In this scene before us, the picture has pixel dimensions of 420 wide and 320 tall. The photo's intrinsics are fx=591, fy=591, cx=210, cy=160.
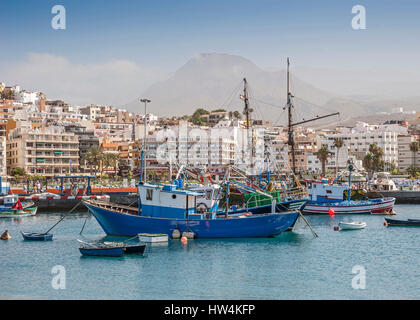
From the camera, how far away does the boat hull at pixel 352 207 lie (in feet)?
195

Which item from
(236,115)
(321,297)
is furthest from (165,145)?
(321,297)

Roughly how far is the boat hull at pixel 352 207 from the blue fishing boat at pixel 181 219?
21.5 meters

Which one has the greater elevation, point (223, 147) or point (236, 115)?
point (236, 115)

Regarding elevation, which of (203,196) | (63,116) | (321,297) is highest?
(63,116)

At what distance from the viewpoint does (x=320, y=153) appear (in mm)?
115312

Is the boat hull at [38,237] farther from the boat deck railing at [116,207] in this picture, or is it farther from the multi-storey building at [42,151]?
the multi-storey building at [42,151]

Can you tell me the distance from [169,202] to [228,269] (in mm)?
9981

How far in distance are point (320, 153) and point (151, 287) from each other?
308 ft

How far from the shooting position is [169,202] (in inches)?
1484

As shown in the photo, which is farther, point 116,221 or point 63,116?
point 63,116

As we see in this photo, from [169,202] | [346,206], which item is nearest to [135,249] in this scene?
→ [169,202]

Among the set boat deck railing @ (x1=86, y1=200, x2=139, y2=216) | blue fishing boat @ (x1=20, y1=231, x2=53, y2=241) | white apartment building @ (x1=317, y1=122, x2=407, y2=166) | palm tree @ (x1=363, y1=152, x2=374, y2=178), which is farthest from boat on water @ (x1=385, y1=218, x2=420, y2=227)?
white apartment building @ (x1=317, y1=122, x2=407, y2=166)

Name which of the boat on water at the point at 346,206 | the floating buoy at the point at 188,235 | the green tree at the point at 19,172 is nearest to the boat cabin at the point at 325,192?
the boat on water at the point at 346,206
